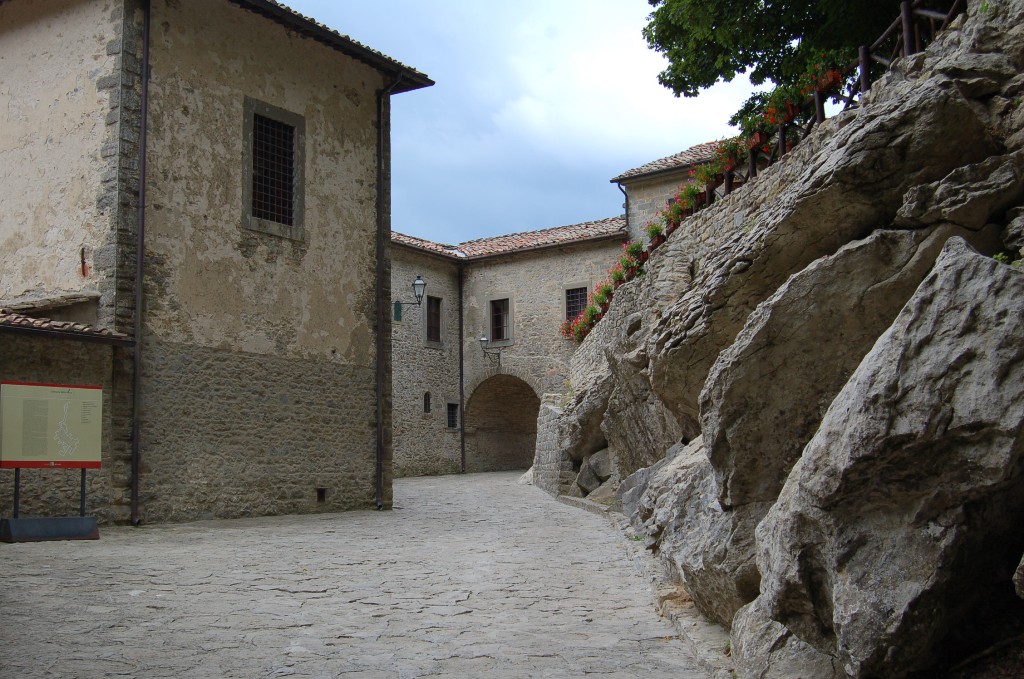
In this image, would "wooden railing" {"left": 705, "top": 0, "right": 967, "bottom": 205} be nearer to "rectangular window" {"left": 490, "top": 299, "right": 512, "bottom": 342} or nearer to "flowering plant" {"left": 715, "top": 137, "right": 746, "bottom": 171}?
"flowering plant" {"left": 715, "top": 137, "right": 746, "bottom": 171}

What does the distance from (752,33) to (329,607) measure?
1236cm

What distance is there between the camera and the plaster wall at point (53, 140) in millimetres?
12328

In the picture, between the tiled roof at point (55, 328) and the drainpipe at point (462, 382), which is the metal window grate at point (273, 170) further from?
the drainpipe at point (462, 382)

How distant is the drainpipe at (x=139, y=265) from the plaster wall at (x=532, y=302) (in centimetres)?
1813

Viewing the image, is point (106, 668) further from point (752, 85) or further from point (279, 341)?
point (752, 85)

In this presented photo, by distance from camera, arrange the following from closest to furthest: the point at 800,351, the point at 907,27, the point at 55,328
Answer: the point at 800,351 < the point at 907,27 < the point at 55,328

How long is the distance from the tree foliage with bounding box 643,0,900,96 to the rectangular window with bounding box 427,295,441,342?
579 inches

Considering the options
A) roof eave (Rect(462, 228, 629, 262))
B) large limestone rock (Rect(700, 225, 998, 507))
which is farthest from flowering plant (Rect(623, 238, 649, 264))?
large limestone rock (Rect(700, 225, 998, 507))

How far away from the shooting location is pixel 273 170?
14445mm

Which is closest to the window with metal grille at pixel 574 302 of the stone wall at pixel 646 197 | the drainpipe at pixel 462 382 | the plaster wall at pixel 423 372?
the stone wall at pixel 646 197

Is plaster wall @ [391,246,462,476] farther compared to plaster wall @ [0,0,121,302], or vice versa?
plaster wall @ [391,246,462,476]

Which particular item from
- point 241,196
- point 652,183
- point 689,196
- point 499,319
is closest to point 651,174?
→ point 652,183

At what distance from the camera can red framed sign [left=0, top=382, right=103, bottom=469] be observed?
386 inches

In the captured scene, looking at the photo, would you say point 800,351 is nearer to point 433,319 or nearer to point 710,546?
point 710,546
